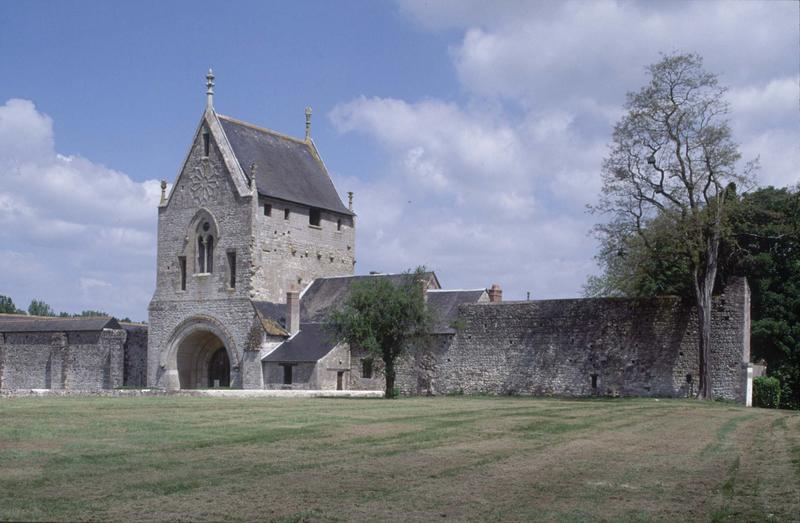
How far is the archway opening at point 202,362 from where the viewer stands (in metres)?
48.5

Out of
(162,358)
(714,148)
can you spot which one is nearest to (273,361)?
(162,358)

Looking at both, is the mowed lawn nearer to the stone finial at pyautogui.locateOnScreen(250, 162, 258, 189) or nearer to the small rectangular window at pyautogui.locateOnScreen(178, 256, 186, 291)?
the stone finial at pyautogui.locateOnScreen(250, 162, 258, 189)

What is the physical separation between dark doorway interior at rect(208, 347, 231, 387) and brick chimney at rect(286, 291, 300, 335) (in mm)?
5328

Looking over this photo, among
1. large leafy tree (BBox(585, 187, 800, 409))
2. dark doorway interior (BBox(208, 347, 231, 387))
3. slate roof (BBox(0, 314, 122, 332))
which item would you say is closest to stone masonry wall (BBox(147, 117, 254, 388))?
dark doorway interior (BBox(208, 347, 231, 387))

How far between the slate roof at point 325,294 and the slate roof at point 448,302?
2.53 metres

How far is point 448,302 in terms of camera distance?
139 ft

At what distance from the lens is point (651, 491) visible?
36.4 feet

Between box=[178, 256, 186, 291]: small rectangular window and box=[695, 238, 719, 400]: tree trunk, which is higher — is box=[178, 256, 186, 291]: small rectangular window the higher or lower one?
the higher one

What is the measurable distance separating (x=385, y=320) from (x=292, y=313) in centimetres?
1090

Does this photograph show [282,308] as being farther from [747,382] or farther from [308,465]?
[308,465]

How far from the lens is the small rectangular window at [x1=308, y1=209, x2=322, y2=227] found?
50.2 m

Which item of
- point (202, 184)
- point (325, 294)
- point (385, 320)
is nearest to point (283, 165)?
point (202, 184)

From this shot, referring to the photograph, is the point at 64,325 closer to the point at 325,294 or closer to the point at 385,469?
the point at 325,294

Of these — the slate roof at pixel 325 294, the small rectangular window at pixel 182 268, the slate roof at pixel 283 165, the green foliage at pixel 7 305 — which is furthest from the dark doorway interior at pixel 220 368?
the green foliage at pixel 7 305
